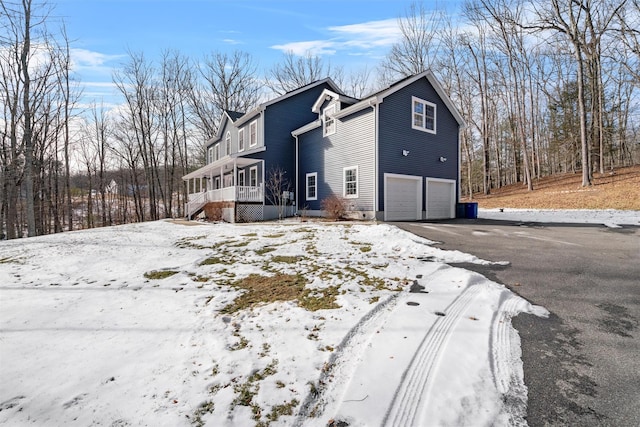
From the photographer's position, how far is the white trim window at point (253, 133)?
17.3m

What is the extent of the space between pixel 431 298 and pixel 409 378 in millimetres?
1635

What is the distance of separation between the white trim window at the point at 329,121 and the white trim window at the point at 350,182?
237 centimetres

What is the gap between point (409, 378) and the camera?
213cm

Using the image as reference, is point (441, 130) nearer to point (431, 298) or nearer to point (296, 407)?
point (431, 298)

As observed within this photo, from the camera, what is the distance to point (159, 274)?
4.94 metres

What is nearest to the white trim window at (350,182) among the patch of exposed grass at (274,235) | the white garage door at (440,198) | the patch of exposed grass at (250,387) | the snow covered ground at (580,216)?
the white garage door at (440,198)

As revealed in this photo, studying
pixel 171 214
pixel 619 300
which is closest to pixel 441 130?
pixel 619 300

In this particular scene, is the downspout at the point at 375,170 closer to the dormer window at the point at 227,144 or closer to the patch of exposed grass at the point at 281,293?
the patch of exposed grass at the point at 281,293

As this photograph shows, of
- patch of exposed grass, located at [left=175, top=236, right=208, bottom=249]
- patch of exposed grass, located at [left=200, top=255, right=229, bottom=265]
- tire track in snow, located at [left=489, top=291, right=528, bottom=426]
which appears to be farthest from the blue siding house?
tire track in snow, located at [left=489, top=291, right=528, bottom=426]

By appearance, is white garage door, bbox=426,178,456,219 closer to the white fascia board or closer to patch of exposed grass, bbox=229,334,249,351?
the white fascia board

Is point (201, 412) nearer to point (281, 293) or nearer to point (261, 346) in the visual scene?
point (261, 346)

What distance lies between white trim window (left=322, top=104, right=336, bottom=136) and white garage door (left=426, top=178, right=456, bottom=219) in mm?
5437

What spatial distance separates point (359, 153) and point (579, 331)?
1115 cm

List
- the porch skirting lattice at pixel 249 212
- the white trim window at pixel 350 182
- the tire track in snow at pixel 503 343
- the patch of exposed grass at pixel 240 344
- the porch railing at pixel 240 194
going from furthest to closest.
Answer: the porch railing at pixel 240 194 → the porch skirting lattice at pixel 249 212 → the white trim window at pixel 350 182 → the patch of exposed grass at pixel 240 344 → the tire track in snow at pixel 503 343
